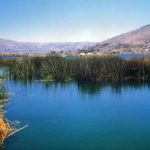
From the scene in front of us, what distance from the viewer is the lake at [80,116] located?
25.2 feet

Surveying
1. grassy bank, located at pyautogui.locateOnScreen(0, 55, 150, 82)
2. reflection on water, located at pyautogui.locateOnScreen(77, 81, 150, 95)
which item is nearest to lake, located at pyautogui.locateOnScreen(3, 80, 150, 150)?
reflection on water, located at pyautogui.locateOnScreen(77, 81, 150, 95)

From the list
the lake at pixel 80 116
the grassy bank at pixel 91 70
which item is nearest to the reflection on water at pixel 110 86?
the lake at pixel 80 116

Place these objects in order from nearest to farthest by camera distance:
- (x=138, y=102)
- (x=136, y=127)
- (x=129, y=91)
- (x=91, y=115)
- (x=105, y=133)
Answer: (x=105, y=133)
(x=136, y=127)
(x=91, y=115)
(x=138, y=102)
(x=129, y=91)

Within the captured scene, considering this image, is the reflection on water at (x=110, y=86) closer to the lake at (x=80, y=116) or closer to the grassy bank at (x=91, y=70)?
the lake at (x=80, y=116)

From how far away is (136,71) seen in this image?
59.9ft

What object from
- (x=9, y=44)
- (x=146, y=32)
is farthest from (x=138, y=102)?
(x=9, y=44)

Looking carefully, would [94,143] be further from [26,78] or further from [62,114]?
[26,78]

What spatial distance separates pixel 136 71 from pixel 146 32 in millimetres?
126205

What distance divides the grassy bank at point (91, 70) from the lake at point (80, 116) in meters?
1.96

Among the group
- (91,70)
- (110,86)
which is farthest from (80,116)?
(91,70)

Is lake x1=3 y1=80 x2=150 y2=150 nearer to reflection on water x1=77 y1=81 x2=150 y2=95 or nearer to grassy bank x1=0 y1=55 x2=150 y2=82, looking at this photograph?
reflection on water x1=77 y1=81 x2=150 y2=95

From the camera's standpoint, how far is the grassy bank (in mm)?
17938

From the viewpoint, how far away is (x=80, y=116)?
33.3 ft

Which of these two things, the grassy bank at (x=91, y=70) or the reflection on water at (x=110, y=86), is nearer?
the reflection on water at (x=110, y=86)
